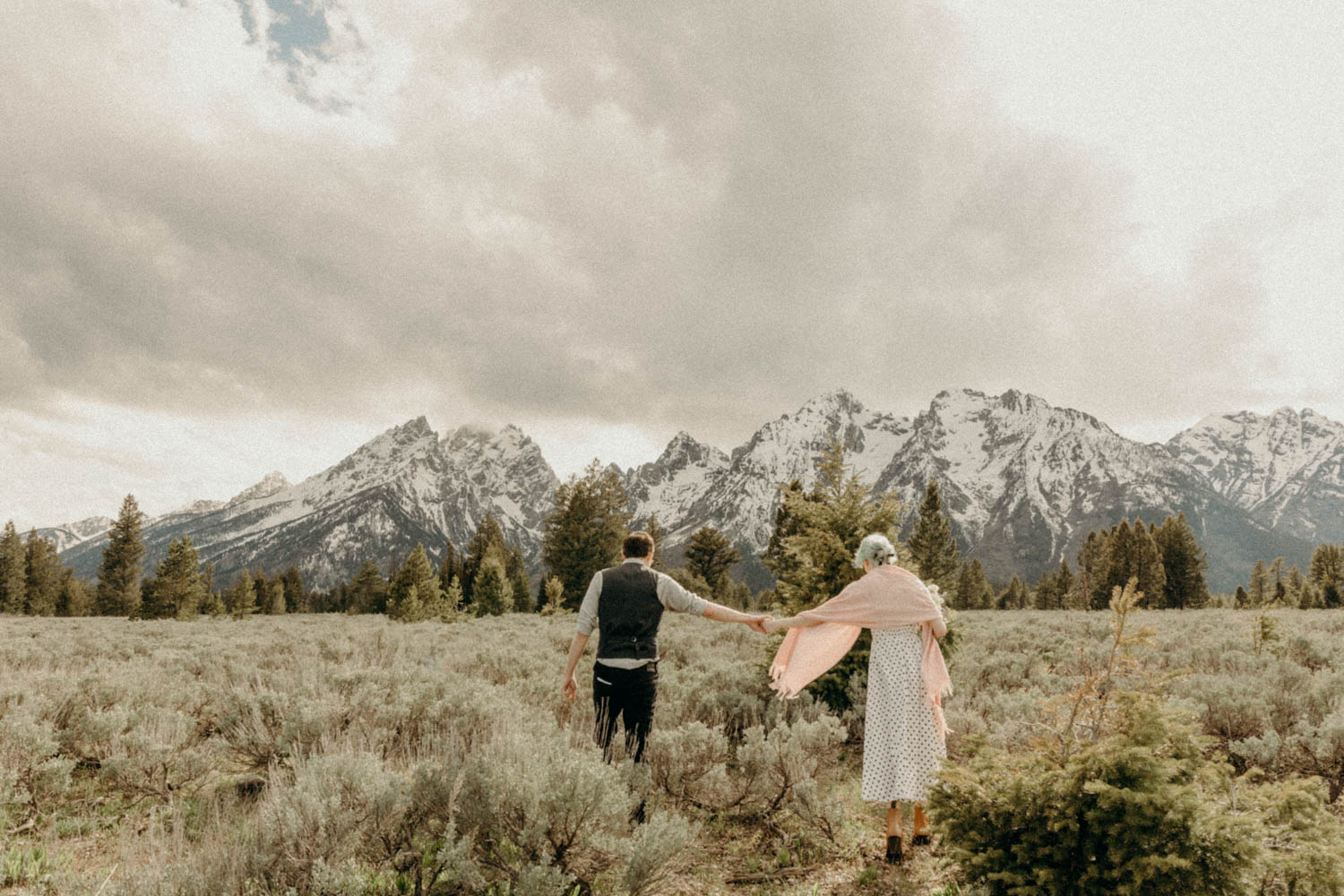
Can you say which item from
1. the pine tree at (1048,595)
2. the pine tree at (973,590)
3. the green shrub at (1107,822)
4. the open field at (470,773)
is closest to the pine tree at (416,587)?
the open field at (470,773)

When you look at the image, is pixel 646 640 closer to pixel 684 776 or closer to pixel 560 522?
pixel 684 776

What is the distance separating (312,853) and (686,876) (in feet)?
9.06

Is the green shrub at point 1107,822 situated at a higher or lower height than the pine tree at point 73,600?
higher

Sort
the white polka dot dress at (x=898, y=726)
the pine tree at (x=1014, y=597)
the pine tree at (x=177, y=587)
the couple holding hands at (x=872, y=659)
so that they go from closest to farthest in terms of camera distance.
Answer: the white polka dot dress at (x=898, y=726)
the couple holding hands at (x=872, y=659)
the pine tree at (x=177, y=587)
the pine tree at (x=1014, y=597)

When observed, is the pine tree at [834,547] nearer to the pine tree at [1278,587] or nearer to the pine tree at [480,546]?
the pine tree at [1278,587]

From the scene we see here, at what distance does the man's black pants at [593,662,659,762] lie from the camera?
5535mm

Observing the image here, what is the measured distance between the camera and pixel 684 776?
5840mm

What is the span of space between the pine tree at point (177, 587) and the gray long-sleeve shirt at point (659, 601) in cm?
4860

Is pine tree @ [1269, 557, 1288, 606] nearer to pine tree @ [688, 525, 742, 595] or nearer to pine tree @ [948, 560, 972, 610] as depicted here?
pine tree @ [948, 560, 972, 610]

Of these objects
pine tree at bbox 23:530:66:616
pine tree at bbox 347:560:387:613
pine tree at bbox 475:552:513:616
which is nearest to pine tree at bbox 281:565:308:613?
pine tree at bbox 347:560:387:613

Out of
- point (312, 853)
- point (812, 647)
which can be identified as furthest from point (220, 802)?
point (812, 647)

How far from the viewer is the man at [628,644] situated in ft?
18.2

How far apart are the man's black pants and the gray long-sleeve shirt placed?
0.07 m

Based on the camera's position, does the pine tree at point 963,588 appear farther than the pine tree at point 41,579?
Yes
